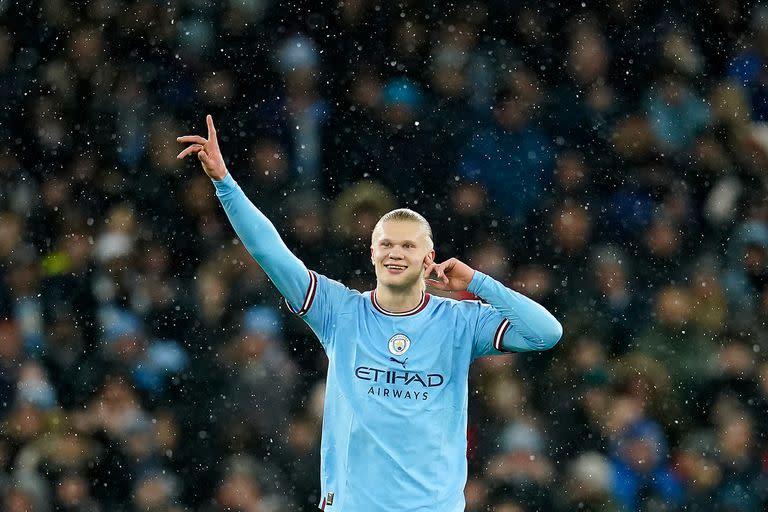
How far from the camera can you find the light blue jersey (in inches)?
144

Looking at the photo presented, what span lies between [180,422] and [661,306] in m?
2.98

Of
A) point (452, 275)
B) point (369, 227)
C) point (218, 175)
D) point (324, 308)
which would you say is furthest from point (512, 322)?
point (369, 227)

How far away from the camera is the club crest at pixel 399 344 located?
12.4 ft

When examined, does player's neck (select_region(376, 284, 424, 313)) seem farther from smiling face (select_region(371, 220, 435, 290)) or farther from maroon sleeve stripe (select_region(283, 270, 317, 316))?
maroon sleeve stripe (select_region(283, 270, 317, 316))

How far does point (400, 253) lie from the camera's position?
147 inches

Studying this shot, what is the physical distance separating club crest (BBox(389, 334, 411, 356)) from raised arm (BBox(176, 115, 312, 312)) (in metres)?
0.36

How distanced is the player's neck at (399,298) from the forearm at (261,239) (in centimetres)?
28

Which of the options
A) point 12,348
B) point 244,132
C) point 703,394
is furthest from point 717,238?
point 12,348

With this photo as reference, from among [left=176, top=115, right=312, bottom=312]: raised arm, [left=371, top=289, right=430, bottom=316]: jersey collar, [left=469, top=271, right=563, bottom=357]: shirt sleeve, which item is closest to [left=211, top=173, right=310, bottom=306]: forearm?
[left=176, top=115, right=312, bottom=312]: raised arm

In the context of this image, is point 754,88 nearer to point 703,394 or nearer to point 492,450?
point 703,394

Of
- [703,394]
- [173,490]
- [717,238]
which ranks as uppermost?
[717,238]

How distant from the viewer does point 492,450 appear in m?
6.59

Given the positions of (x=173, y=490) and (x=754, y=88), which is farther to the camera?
(x=754, y=88)

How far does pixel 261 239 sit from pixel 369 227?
354cm
